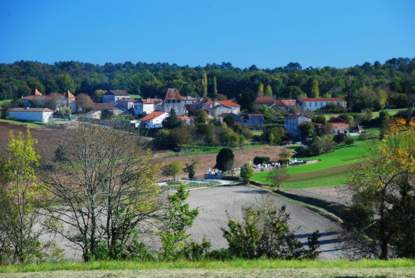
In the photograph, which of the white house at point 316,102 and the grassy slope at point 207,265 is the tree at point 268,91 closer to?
the white house at point 316,102

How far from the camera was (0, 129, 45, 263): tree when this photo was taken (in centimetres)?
1317

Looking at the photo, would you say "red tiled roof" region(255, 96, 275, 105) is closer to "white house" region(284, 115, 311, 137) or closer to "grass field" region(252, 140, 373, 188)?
"white house" region(284, 115, 311, 137)

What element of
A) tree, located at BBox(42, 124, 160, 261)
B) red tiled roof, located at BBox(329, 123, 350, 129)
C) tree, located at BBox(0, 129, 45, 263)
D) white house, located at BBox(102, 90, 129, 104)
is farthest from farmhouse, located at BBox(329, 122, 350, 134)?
white house, located at BBox(102, 90, 129, 104)

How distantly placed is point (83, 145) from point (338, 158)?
115 feet

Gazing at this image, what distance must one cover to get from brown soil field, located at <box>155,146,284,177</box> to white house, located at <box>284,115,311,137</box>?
24.7ft

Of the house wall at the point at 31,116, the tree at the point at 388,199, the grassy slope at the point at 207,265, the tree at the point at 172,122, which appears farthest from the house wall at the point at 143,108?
the grassy slope at the point at 207,265

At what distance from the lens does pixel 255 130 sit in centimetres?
6612

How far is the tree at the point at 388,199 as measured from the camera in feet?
46.1

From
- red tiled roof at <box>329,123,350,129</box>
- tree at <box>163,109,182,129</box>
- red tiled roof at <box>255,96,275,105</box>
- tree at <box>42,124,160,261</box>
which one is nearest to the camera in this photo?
tree at <box>42,124,160,261</box>

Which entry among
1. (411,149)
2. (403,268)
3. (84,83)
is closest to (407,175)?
(411,149)

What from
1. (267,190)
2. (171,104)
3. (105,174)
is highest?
(171,104)

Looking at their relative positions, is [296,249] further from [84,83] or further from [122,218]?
→ [84,83]

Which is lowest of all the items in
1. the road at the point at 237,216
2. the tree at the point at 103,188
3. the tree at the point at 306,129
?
the road at the point at 237,216

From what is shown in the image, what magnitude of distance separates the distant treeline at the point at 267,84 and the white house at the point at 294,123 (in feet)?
33.1
